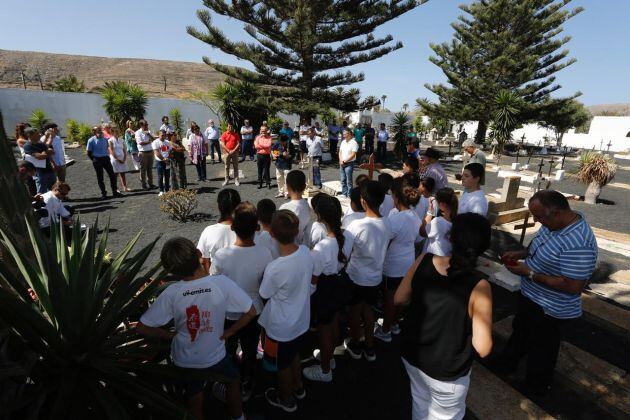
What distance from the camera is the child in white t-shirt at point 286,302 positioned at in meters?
2.18

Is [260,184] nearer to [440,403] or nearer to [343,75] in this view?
[440,403]

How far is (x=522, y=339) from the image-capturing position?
8.96ft

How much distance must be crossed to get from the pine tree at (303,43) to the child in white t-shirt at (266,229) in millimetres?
13190

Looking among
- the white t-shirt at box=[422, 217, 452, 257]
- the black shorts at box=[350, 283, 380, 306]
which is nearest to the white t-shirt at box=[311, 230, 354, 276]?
the black shorts at box=[350, 283, 380, 306]

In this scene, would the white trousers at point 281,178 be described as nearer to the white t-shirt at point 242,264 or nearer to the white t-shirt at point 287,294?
the white t-shirt at point 242,264

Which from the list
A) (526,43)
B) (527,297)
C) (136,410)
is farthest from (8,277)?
(526,43)

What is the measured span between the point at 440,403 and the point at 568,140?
40.2 meters

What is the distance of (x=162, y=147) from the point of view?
7715mm

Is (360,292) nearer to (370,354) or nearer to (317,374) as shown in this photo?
(370,354)

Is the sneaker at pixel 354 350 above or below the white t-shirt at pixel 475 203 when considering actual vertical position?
below

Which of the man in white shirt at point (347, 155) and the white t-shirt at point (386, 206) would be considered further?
the man in white shirt at point (347, 155)

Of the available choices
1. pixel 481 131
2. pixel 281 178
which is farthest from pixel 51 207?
pixel 481 131

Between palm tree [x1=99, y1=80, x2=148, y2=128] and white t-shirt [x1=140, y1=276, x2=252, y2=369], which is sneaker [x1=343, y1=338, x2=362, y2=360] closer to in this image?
white t-shirt [x1=140, y1=276, x2=252, y2=369]

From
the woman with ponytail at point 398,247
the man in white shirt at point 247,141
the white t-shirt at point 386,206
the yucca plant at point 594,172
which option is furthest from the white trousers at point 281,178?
the yucca plant at point 594,172
